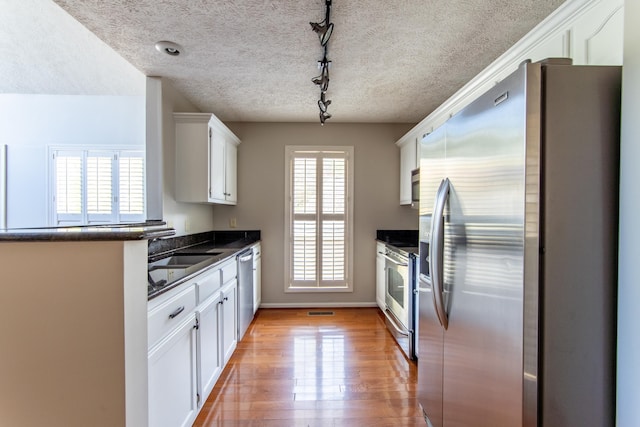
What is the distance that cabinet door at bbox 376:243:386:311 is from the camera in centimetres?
318

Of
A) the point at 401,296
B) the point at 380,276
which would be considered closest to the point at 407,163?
the point at 380,276

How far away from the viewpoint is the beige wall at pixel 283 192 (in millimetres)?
3514

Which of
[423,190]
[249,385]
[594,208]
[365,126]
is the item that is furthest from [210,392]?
[365,126]

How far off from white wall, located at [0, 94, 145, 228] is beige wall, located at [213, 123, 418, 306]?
2.13 m

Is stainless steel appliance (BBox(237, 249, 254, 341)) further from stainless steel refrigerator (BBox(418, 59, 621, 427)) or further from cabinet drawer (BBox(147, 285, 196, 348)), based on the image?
stainless steel refrigerator (BBox(418, 59, 621, 427))

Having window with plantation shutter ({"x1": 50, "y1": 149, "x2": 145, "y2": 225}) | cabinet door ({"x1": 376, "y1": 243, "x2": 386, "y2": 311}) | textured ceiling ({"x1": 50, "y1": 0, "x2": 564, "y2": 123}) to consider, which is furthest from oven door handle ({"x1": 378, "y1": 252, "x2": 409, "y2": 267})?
window with plantation shutter ({"x1": 50, "y1": 149, "x2": 145, "y2": 225})

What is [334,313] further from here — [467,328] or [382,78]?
[382,78]

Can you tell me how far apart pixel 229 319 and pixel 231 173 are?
172cm

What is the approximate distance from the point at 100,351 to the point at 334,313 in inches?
107

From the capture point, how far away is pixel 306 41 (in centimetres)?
174

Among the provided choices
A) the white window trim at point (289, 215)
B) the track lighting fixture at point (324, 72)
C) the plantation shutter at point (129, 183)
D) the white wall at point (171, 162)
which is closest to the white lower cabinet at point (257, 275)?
the white window trim at point (289, 215)

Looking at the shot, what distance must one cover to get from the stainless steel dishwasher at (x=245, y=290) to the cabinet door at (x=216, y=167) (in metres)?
0.67

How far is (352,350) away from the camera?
7.97ft

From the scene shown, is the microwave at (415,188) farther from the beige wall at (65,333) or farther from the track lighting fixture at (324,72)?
the beige wall at (65,333)
